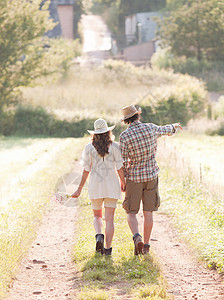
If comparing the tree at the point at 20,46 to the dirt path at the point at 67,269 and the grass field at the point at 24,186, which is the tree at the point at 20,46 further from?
the dirt path at the point at 67,269

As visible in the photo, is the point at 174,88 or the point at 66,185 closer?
the point at 66,185

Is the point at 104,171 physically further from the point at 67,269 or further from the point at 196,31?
the point at 196,31

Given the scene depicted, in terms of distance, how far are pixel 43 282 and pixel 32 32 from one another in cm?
2439

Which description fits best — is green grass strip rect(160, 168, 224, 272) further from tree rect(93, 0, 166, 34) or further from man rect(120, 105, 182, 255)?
tree rect(93, 0, 166, 34)

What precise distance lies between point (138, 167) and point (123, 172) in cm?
22

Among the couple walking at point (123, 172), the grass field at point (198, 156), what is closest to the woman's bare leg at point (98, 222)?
the couple walking at point (123, 172)

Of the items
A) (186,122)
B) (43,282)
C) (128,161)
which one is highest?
(128,161)

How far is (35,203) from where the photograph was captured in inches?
446

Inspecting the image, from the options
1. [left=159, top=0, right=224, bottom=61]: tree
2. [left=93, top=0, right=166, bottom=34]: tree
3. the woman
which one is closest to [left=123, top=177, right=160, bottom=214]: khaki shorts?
the woman

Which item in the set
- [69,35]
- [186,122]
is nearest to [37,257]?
[186,122]

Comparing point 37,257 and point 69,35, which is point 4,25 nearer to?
point 37,257

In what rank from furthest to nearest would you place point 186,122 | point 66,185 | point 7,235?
point 186,122, point 66,185, point 7,235

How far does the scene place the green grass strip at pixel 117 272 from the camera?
6029 mm

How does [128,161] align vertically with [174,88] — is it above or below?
above
